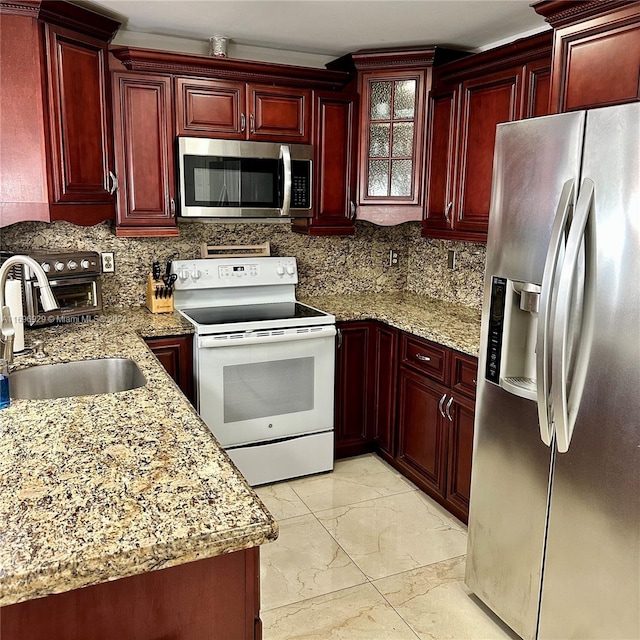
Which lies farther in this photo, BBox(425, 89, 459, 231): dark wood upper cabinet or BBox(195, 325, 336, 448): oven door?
BBox(425, 89, 459, 231): dark wood upper cabinet

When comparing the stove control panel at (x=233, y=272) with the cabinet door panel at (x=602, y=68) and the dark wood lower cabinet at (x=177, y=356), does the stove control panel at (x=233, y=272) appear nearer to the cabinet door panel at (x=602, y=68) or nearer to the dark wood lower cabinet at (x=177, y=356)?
the dark wood lower cabinet at (x=177, y=356)

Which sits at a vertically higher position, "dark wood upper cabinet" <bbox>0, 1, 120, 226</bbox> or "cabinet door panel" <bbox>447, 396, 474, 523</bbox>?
"dark wood upper cabinet" <bbox>0, 1, 120, 226</bbox>

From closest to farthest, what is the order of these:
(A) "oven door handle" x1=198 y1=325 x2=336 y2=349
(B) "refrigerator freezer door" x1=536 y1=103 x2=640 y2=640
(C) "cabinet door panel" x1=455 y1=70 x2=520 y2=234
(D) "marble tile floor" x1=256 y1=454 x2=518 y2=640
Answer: (B) "refrigerator freezer door" x1=536 y1=103 x2=640 y2=640 → (D) "marble tile floor" x1=256 y1=454 x2=518 y2=640 → (C) "cabinet door panel" x1=455 y1=70 x2=520 y2=234 → (A) "oven door handle" x1=198 y1=325 x2=336 y2=349

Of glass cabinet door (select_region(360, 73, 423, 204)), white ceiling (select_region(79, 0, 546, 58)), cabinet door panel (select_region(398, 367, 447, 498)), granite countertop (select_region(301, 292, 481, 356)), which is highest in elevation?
white ceiling (select_region(79, 0, 546, 58))

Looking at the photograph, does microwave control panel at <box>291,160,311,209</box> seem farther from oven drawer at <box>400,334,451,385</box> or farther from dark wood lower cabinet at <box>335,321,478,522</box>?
oven drawer at <box>400,334,451,385</box>

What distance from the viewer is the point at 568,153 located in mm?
1713

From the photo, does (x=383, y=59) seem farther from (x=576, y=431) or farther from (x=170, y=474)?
(x=170, y=474)

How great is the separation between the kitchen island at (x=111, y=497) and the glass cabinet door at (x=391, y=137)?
196cm

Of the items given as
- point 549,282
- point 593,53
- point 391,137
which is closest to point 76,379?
point 549,282

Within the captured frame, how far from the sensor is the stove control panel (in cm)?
332

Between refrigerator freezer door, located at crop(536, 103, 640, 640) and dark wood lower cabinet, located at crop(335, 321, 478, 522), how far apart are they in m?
0.87

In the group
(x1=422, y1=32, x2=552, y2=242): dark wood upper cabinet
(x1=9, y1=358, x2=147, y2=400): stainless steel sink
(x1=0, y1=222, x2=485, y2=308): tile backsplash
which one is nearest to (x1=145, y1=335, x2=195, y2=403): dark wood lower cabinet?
(x1=9, y1=358, x2=147, y2=400): stainless steel sink

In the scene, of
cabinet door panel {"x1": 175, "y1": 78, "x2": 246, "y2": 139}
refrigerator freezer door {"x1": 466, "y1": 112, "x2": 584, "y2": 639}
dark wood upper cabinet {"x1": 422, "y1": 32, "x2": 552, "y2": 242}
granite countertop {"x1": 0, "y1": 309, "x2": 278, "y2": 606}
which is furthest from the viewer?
cabinet door panel {"x1": 175, "y1": 78, "x2": 246, "y2": 139}

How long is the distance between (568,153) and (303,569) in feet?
6.22
